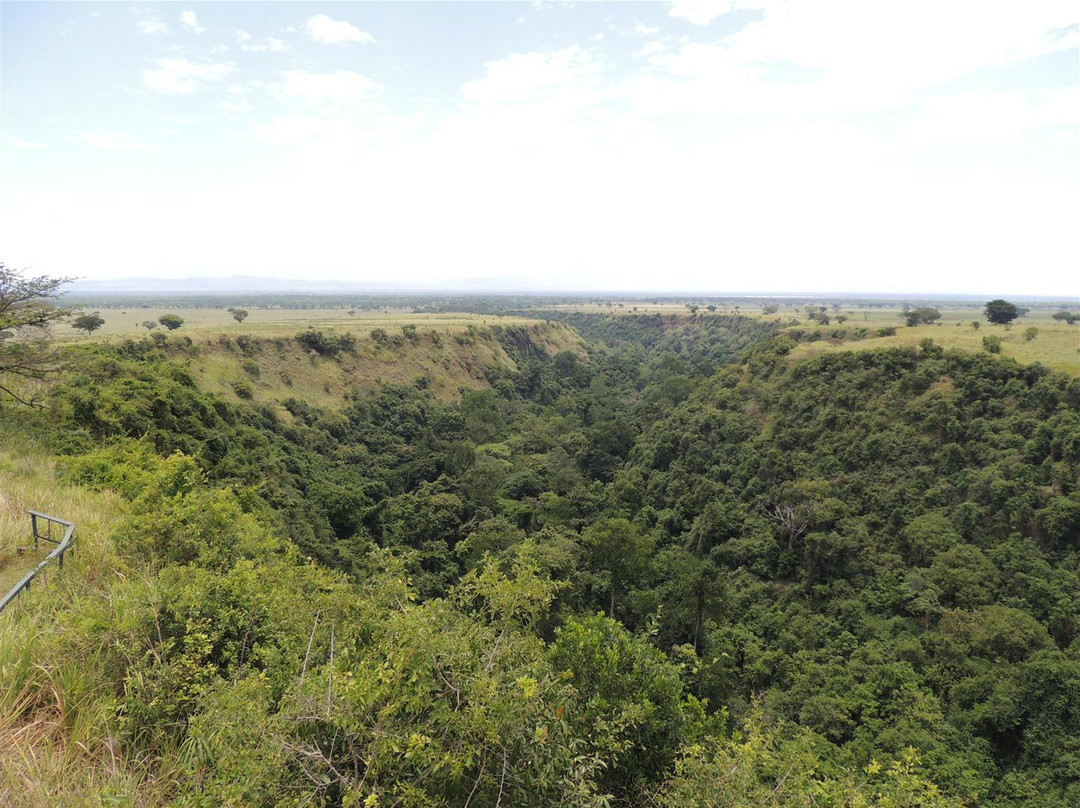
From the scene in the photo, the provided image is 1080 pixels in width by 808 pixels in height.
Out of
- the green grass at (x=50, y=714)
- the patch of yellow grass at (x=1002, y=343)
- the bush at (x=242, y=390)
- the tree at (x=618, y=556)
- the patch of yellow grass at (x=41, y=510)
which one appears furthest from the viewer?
the bush at (x=242, y=390)

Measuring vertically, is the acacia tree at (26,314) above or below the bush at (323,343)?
above

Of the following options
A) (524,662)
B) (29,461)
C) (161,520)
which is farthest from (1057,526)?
(29,461)

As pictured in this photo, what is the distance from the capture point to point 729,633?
84.5ft

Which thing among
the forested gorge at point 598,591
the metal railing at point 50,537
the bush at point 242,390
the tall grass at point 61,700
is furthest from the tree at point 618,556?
the bush at point 242,390

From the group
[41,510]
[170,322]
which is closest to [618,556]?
[41,510]

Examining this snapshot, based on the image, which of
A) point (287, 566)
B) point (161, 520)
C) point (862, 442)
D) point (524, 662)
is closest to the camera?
point (524, 662)

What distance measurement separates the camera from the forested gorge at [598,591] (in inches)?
204

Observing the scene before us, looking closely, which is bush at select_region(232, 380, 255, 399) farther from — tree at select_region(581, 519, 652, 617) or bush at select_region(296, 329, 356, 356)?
tree at select_region(581, 519, 652, 617)

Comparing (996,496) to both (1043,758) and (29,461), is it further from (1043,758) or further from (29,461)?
(29,461)

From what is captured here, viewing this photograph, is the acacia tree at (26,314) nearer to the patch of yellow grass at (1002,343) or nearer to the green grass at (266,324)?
the green grass at (266,324)

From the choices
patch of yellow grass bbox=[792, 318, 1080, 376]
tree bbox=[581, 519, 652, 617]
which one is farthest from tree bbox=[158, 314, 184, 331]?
patch of yellow grass bbox=[792, 318, 1080, 376]

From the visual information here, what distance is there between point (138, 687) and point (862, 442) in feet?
125

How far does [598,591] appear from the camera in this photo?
26.7 m

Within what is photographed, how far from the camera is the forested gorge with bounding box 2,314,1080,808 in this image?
17.0 ft
